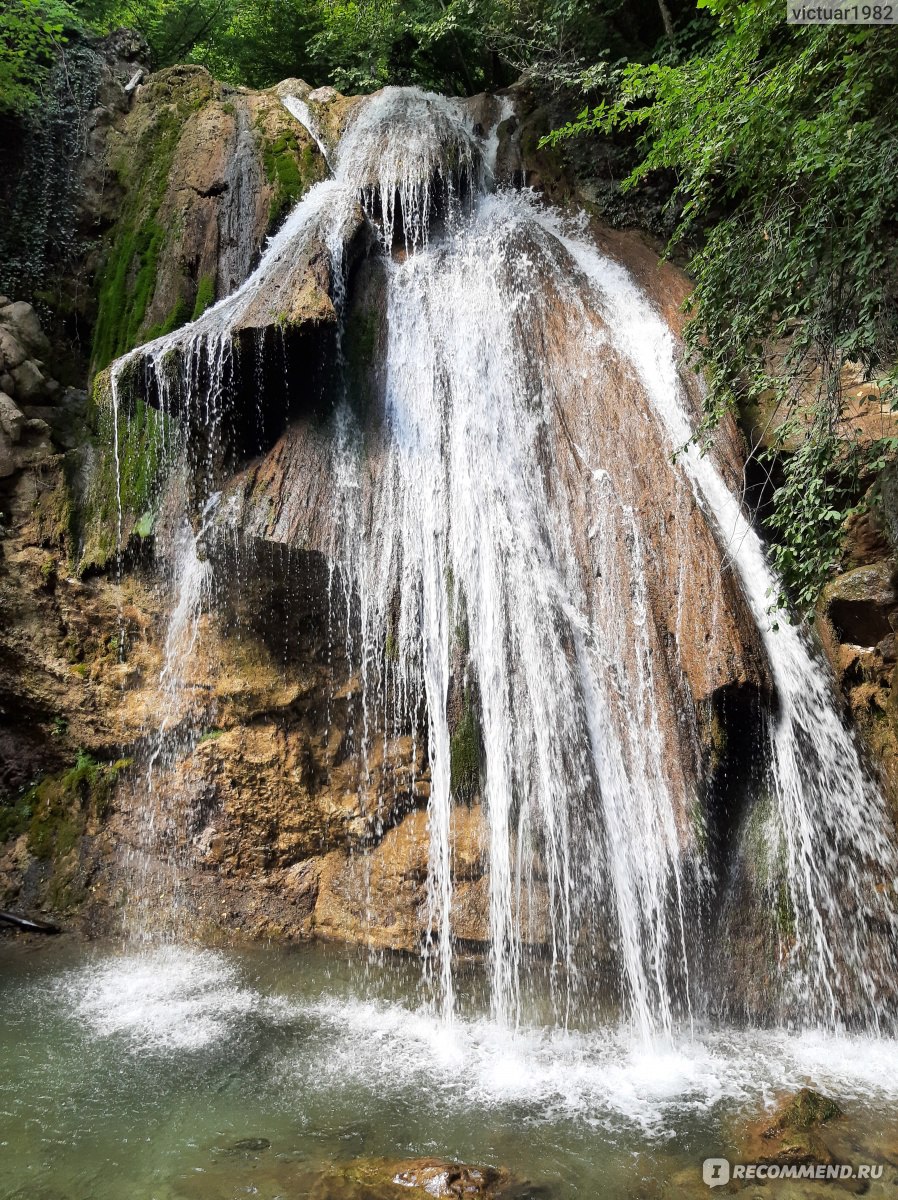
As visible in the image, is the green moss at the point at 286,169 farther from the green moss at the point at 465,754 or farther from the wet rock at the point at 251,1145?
the wet rock at the point at 251,1145

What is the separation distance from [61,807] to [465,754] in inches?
162

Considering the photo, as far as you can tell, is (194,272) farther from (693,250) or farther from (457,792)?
(457,792)

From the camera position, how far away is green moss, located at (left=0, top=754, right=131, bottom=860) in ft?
23.1

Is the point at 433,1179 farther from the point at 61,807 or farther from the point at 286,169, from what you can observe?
the point at 286,169

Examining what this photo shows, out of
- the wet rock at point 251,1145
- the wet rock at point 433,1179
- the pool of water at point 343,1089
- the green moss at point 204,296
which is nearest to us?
the wet rock at point 433,1179

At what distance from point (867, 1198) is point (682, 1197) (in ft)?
2.91

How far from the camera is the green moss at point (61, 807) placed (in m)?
7.05

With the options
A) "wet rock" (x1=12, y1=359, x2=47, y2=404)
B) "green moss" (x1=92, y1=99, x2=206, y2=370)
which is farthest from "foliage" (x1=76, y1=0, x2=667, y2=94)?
"wet rock" (x1=12, y1=359, x2=47, y2=404)

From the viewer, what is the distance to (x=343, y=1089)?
174 inches

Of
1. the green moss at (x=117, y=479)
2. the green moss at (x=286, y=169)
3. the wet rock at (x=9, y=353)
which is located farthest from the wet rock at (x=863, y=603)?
the wet rock at (x=9, y=353)

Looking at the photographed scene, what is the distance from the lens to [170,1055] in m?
4.82

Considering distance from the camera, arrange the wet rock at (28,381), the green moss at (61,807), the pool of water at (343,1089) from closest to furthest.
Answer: the pool of water at (343,1089) < the green moss at (61,807) < the wet rock at (28,381)

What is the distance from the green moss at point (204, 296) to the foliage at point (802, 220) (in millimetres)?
4513

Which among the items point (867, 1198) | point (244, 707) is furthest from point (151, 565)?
point (867, 1198)
